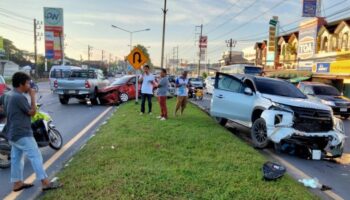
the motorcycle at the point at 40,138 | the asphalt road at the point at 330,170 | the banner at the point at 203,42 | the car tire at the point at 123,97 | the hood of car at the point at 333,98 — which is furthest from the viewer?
the banner at the point at 203,42

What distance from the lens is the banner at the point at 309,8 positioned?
108 feet

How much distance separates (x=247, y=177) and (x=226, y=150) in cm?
198

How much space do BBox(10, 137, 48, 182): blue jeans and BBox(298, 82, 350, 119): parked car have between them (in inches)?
560

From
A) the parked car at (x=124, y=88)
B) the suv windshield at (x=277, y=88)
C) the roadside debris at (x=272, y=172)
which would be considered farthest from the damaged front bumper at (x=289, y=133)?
the parked car at (x=124, y=88)

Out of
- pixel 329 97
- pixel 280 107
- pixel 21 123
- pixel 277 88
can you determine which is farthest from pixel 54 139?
pixel 329 97

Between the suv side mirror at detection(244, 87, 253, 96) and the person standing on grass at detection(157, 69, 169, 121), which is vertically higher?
the suv side mirror at detection(244, 87, 253, 96)

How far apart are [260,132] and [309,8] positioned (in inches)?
1111

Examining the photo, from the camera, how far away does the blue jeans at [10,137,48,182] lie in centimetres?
518

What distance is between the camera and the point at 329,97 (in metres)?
18.2

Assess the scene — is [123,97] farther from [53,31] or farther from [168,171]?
[53,31]

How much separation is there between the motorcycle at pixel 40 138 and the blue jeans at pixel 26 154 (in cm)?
159

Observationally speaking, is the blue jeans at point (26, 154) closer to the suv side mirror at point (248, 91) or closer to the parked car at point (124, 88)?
the suv side mirror at point (248, 91)

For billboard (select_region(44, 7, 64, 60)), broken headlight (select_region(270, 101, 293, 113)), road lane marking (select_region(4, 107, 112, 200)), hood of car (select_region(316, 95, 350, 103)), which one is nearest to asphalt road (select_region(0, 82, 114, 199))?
road lane marking (select_region(4, 107, 112, 200))

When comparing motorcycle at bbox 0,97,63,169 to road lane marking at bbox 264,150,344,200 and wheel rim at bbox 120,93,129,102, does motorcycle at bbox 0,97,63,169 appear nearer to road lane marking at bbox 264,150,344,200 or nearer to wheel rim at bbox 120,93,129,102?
road lane marking at bbox 264,150,344,200
